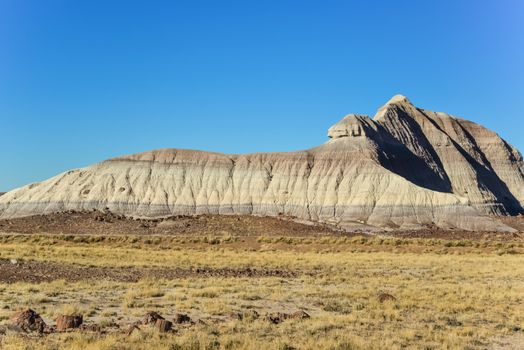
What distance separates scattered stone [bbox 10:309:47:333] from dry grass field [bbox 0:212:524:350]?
371mm

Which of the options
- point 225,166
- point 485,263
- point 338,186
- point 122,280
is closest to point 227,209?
point 225,166

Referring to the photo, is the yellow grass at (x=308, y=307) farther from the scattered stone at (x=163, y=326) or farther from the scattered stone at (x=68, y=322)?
the scattered stone at (x=68, y=322)

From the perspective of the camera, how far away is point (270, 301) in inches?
699

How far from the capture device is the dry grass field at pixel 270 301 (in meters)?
11.7

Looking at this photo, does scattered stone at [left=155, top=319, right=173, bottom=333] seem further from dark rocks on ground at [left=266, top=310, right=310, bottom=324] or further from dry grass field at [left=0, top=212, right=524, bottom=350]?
dark rocks on ground at [left=266, top=310, right=310, bottom=324]

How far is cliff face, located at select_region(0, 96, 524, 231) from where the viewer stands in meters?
90.3

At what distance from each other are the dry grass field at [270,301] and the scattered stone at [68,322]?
42cm

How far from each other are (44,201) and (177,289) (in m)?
82.0

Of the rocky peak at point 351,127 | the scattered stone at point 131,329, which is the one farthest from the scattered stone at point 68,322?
the rocky peak at point 351,127

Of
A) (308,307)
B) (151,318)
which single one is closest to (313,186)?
(308,307)

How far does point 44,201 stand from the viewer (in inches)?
3701

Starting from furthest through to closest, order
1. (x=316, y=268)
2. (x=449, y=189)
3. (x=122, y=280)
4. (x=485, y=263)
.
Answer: (x=449, y=189) → (x=485, y=263) → (x=316, y=268) → (x=122, y=280)

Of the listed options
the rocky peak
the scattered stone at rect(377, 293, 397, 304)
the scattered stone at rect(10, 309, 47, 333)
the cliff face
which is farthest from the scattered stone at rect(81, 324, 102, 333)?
the rocky peak

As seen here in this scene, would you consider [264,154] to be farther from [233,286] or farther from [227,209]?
[233,286]
